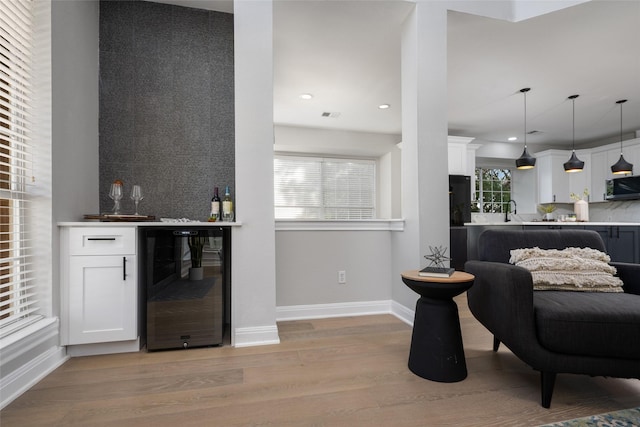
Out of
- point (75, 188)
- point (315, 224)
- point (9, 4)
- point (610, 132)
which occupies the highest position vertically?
point (610, 132)

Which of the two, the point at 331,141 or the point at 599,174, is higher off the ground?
the point at 331,141

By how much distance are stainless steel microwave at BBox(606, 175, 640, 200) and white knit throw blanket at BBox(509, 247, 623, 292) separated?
16.7 feet

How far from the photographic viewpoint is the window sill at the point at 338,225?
2.75m

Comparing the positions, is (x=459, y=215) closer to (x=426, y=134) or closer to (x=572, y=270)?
(x=426, y=134)

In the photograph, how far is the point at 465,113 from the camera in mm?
5055

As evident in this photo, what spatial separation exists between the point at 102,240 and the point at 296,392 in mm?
1555

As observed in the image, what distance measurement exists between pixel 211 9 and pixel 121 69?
0.92m

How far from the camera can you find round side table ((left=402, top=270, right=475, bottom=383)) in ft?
5.41

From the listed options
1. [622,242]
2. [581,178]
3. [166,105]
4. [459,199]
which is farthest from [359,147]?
[581,178]

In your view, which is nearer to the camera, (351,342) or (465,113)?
(351,342)

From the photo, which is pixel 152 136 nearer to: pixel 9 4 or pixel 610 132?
pixel 9 4

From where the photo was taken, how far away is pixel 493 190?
6.74 m

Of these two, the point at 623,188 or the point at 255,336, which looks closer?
the point at 255,336

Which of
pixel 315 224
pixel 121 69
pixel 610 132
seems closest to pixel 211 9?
pixel 121 69
